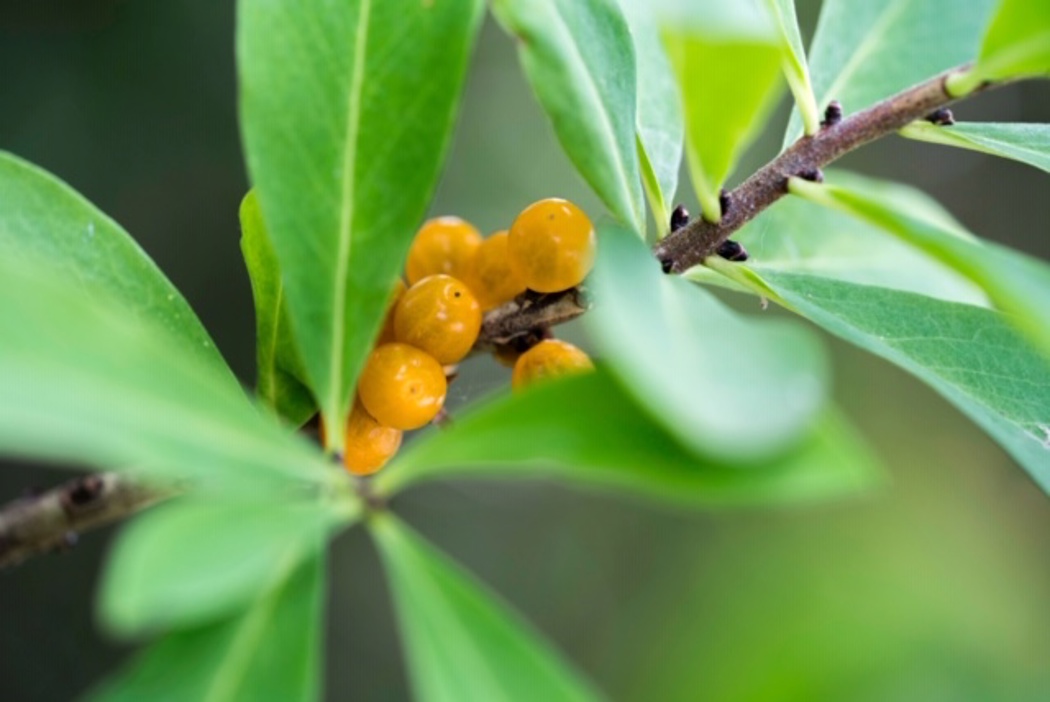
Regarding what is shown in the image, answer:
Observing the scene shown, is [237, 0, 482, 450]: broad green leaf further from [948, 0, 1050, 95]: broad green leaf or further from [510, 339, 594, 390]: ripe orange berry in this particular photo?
[948, 0, 1050, 95]: broad green leaf

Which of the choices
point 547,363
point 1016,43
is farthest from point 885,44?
point 547,363

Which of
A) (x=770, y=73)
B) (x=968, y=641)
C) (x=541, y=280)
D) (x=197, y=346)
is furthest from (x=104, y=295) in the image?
(x=968, y=641)

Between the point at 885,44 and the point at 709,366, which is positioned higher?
the point at 885,44

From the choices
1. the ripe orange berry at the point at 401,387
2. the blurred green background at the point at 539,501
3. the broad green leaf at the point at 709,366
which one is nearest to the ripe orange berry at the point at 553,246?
the ripe orange berry at the point at 401,387

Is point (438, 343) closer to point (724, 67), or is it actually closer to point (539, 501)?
point (724, 67)

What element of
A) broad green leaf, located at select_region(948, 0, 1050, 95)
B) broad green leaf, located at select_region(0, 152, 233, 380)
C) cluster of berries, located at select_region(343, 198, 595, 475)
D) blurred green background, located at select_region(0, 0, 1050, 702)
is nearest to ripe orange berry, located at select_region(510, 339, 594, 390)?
cluster of berries, located at select_region(343, 198, 595, 475)

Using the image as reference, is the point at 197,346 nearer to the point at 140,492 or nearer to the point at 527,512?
the point at 140,492
